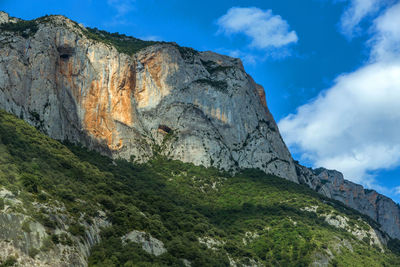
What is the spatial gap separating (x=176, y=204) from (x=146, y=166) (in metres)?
21.1

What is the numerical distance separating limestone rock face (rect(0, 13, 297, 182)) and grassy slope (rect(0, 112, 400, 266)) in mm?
6329

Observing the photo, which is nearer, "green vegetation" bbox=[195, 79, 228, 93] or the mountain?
the mountain

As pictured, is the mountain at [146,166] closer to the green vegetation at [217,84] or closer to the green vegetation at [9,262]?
the green vegetation at [9,262]

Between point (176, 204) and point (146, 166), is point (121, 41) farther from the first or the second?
point (176, 204)

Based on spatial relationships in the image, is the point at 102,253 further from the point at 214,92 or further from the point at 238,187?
the point at 214,92

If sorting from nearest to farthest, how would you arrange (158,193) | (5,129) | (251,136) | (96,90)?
(5,129), (158,193), (96,90), (251,136)

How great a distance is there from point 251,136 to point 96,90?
45936mm

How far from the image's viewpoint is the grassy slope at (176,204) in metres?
61.4

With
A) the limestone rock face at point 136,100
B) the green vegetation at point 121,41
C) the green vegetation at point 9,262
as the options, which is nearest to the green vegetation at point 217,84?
the limestone rock face at point 136,100

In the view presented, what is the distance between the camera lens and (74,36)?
410 ft

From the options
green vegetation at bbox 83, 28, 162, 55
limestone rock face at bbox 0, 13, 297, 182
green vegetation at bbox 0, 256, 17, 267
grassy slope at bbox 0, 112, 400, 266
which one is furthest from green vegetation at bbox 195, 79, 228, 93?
green vegetation at bbox 0, 256, 17, 267

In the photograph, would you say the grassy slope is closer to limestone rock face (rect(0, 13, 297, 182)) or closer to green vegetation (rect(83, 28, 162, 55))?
limestone rock face (rect(0, 13, 297, 182))

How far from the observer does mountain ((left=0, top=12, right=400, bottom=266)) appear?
5866 centimetres

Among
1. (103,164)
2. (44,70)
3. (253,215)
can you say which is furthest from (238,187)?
(44,70)
